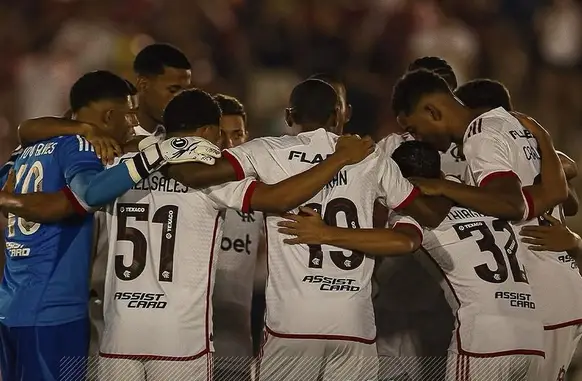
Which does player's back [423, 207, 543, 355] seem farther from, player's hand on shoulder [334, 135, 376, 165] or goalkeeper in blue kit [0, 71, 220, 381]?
goalkeeper in blue kit [0, 71, 220, 381]

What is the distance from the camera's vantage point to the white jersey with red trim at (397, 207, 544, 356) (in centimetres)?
524

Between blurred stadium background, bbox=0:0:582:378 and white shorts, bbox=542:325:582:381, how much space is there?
169 inches

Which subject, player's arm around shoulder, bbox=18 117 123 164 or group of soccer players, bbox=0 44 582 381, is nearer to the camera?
group of soccer players, bbox=0 44 582 381

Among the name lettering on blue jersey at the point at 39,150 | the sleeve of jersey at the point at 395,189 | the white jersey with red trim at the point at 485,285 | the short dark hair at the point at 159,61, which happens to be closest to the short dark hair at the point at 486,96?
the white jersey with red trim at the point at 485,285

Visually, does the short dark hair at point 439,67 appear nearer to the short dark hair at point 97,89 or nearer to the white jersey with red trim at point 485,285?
the white jersey with red trim at point 485,285

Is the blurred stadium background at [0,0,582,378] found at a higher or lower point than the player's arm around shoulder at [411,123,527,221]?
lower

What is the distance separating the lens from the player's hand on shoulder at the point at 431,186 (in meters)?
5.21

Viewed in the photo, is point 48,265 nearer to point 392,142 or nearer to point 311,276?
point 311,276

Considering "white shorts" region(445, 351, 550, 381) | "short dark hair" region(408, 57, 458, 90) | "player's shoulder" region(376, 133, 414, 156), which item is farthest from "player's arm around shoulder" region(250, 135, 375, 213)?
"short dark hair" region(408, 57, 458, 90)

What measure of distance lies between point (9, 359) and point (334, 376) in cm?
152

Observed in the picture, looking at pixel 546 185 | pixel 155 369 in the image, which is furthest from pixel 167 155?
pixel 546 185

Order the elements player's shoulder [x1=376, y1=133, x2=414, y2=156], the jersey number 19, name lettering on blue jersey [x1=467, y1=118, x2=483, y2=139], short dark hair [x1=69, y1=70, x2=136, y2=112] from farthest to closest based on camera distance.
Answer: player's shoulder [x1=376, y1=133, x2=414, y2=156] < name lettering on blue jersey [x1=467, y1=118, x2=483, y2=139] < short dark hair [x1=69, y1=70, x2=136, y2=112] < the jersey number 19

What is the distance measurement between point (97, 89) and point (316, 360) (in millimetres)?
1670

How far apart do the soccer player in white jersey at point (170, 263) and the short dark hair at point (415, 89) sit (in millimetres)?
732
